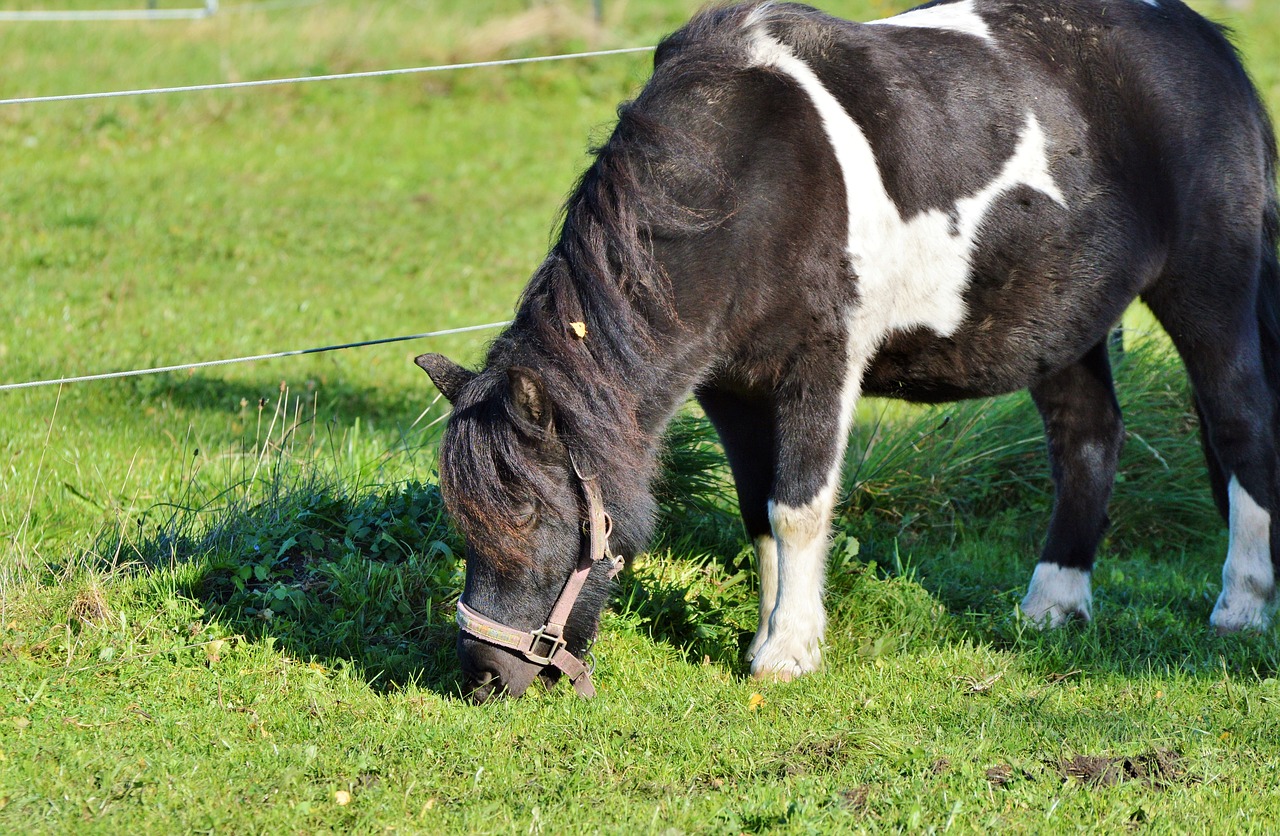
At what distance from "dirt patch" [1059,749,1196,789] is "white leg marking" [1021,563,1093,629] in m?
1.35

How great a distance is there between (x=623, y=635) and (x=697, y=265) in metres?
1.51

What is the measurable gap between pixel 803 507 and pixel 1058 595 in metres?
1.57

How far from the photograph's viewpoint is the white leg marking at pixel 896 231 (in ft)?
14.1

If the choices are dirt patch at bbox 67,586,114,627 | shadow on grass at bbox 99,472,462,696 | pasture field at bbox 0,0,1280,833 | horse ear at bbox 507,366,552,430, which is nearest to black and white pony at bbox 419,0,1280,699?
horse ear at bbox 507,366,552,430

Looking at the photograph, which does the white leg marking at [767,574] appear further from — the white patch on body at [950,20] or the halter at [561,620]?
the white patch on body at [950,20]

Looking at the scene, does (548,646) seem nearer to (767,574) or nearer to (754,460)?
(767,574)

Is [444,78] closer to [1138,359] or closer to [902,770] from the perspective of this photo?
[1138,359]

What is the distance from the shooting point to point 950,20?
16.1ft

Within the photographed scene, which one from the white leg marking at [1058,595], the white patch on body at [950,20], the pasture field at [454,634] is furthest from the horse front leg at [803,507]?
the white patch on body at [950,20]

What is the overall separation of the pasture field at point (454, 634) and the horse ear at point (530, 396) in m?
0.97

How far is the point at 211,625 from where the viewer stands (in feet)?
14.9

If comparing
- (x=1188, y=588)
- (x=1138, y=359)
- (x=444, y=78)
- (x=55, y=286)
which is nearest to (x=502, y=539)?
(x=1188, y=588)

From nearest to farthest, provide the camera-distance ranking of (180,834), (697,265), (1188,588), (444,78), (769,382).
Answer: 1. (180,834)
2. (697,265)
3. (769,382)
4. (1188,588)
5. (444,78)

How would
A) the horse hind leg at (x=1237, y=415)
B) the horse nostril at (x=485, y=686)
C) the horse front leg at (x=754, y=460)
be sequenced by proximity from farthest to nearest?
the horse hind leg at (x=1237, y=415) → the horse front leg at (x=754, y=460) → the horse nostril at (x=485, y=686)
